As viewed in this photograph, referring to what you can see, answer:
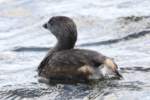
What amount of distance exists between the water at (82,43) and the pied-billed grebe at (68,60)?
0.75ft

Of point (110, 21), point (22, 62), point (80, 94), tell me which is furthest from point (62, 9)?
point (80, 94)

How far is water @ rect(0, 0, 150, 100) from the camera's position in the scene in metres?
9.90

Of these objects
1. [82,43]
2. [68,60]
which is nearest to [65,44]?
[68,60]

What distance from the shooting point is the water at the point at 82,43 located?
9.90 meters

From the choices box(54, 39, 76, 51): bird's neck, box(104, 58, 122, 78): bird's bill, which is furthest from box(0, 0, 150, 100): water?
box(54, 39, 76, 51): bird's neck

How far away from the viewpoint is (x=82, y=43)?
46.4 ft

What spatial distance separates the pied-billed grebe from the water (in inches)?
9.0

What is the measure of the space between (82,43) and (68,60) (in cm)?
350

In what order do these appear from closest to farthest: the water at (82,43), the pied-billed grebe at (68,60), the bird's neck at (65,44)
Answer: the water at (82,43)
the pied-billed grebe at (68,60)
the bird's neck at (65,44)

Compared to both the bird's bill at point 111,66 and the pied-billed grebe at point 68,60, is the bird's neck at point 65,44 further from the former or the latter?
the bird's bill at point 111,66

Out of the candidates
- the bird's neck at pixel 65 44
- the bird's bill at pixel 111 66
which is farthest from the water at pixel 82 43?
the bird's neck at pixel 65 44

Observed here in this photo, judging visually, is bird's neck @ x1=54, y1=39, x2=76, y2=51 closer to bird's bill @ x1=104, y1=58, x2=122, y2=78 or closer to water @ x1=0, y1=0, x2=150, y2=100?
water @ x1=0, y1=0, x2=150, y2=100

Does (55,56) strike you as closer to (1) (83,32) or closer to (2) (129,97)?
(2) (129,97)

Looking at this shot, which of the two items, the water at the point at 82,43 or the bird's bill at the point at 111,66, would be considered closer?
the water at the point at 82,43
